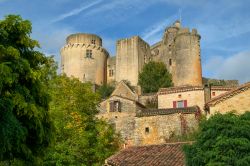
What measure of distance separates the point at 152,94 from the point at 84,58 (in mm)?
23288

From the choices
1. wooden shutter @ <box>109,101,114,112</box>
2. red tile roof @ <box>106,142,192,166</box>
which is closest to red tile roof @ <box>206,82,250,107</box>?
red tile roof @ <box>106,142,192,166</box>

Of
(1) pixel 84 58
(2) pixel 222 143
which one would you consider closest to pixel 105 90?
(1) pixel 84 58

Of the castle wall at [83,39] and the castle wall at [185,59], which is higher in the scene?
the castle wall at [83,39]

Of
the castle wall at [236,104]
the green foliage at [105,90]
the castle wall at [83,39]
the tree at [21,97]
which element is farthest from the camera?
the castle wall at [83,39]

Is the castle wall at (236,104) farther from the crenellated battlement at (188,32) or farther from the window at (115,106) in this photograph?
the crenellated battlement at (188,32)

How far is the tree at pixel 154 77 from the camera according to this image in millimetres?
70312

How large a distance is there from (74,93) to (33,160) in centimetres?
2586

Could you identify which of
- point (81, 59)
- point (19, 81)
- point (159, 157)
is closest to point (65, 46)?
point (81, 59)

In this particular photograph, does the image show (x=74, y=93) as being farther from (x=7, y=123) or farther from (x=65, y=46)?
(x=65, y=46)

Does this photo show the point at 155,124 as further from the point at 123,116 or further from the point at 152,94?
the point at 152,94

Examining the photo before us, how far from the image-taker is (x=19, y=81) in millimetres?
15430

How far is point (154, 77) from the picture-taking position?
2820 inches

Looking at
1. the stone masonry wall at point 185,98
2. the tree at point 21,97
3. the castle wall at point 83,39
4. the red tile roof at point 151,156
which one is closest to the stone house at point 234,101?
the red tile roof at point 151,156

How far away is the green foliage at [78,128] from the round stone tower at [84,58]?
38.5 m
